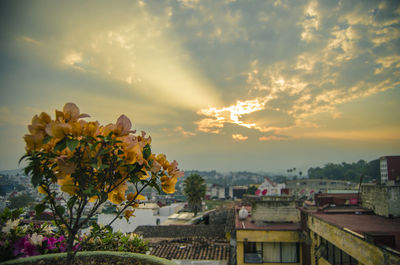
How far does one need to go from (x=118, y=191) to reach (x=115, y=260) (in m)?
1.28

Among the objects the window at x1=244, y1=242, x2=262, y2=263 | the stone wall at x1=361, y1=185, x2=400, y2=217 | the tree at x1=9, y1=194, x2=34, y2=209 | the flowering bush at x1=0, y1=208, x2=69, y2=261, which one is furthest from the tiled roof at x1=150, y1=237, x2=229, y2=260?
the flowering bush at x1=0, y1=208, x2=69, y2=261

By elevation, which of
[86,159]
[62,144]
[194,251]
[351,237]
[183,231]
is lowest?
[183,231]

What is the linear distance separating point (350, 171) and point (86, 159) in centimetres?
15857

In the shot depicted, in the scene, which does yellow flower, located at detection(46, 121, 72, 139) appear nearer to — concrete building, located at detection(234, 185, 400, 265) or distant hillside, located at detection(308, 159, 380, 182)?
concrete building, located at detection(234, 185, 400, 265)

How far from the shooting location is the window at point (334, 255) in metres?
10.3

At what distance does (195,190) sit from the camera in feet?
135

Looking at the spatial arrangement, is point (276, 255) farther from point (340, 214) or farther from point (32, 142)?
point (32, 142)

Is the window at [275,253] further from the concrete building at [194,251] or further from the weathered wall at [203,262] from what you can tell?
the concrete building at [194,251]

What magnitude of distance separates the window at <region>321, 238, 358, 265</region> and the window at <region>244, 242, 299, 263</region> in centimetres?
304

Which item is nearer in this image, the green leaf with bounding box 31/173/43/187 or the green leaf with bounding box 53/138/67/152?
the green leaf with bounding box 53/138/67/152

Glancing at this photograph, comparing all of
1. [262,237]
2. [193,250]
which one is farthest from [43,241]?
[193,250]

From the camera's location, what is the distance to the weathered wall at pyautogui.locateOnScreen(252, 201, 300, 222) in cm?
1788

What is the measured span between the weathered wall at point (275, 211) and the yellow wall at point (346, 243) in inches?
147

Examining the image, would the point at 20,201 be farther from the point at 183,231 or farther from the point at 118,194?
the point at 183,231
